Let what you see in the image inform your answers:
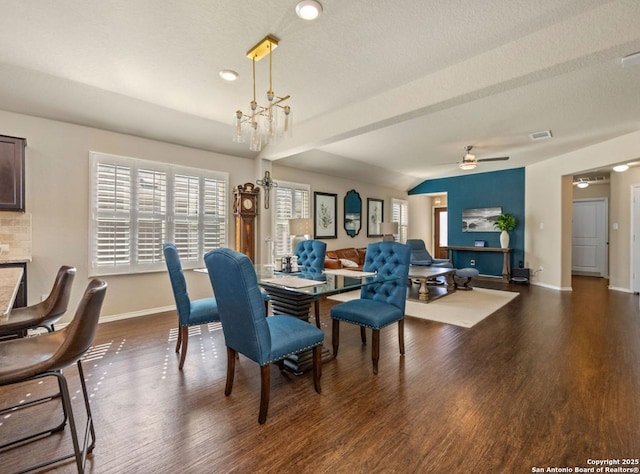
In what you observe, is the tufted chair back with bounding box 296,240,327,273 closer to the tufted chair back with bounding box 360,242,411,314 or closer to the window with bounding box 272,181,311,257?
the tufted chair back with bounding box 360,242,411,314

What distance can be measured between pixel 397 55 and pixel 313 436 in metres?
3.05

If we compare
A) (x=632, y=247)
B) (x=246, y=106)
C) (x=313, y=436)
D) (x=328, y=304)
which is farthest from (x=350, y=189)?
(x=313, y=436)

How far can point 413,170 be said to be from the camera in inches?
318

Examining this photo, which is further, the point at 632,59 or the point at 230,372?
the point at 632,59

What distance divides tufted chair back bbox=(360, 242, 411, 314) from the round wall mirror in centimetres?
441

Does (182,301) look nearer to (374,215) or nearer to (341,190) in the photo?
(341,190)

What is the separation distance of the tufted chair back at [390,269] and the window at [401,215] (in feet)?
20.0

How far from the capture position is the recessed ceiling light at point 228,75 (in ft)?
9.93

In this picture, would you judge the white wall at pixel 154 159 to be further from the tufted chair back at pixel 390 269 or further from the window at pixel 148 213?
the tufted chair back at pixel 390 269

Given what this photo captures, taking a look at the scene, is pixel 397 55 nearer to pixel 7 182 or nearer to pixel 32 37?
pixel 32 37

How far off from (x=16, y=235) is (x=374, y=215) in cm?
703

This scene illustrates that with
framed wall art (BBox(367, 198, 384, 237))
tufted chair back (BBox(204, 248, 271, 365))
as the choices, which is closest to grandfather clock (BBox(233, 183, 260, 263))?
tufted chair back (BBox(204, 248, 271, 365))

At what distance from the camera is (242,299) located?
196 cm

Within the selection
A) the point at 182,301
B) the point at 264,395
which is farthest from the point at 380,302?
the point at 182,301
